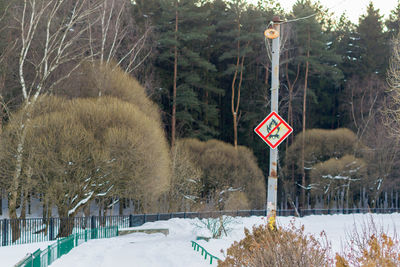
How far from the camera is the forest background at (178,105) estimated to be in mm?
28234

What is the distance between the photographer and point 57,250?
16.2 m

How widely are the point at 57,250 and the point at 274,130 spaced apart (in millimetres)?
8764

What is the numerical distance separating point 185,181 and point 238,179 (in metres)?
5.96

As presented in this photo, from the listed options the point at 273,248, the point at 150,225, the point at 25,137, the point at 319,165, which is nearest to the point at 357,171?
the point at 319,165

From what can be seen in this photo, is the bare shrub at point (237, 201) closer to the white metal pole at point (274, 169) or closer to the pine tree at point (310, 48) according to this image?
the pine tree at point (310, 48)

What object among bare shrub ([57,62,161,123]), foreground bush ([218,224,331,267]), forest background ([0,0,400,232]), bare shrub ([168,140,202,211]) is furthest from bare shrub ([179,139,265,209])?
foreground bush ([218,224,331,267])

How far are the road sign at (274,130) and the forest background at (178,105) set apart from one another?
54.8 ft

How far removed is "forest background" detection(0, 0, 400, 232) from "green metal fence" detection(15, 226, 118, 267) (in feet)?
8.96

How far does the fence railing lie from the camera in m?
25.0

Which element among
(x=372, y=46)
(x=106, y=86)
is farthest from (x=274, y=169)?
(x=372, y=46)

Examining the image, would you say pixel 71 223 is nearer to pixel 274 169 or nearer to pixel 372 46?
pixel 274 169

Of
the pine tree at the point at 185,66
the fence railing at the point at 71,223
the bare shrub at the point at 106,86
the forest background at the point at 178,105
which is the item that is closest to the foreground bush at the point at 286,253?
the fence railing at the point at 71,223

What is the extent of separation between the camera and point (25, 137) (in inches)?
1099

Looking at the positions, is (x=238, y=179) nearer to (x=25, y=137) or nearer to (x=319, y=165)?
(x=319, y=165)
